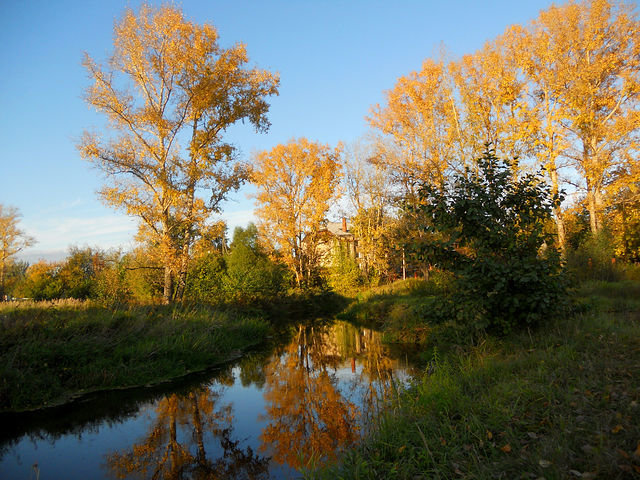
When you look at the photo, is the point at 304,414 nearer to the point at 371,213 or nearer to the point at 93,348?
the point at 93,348

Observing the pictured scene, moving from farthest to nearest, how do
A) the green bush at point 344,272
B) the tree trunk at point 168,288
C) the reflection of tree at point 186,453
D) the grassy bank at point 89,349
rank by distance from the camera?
the green bush at point 344,272 → the tree trunk at point 168,288 → the grassy bank at point 89,349 → the reflection of tree at point 186,453

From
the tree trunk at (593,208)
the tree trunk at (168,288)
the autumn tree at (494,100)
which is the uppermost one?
the autumn tree at (494,100)

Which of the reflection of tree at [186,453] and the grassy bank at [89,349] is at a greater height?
the grassy bank at [89,349]

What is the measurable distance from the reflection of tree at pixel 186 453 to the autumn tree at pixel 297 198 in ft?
75.1

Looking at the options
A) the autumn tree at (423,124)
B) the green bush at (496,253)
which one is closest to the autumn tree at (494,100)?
the autumn tree at (423,124)

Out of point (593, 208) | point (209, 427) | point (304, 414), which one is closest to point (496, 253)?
point (304, 414)

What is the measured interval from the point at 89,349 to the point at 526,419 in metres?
8.75

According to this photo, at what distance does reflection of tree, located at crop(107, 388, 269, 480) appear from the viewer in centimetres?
512

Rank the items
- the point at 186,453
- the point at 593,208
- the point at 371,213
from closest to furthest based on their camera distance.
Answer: the point at 186,453 → the point at 593,208 → the point at 371,213

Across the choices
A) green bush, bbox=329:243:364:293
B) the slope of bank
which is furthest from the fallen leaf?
green bush, bbox=329:243:364:293

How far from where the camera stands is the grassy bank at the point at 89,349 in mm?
7645

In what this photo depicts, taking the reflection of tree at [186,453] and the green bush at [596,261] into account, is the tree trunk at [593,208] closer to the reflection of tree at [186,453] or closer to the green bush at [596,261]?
the green bush at [596,261]

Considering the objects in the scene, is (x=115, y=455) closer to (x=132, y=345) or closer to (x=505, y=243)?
(x=132, y=345)

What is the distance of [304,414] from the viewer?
7.24 metres
